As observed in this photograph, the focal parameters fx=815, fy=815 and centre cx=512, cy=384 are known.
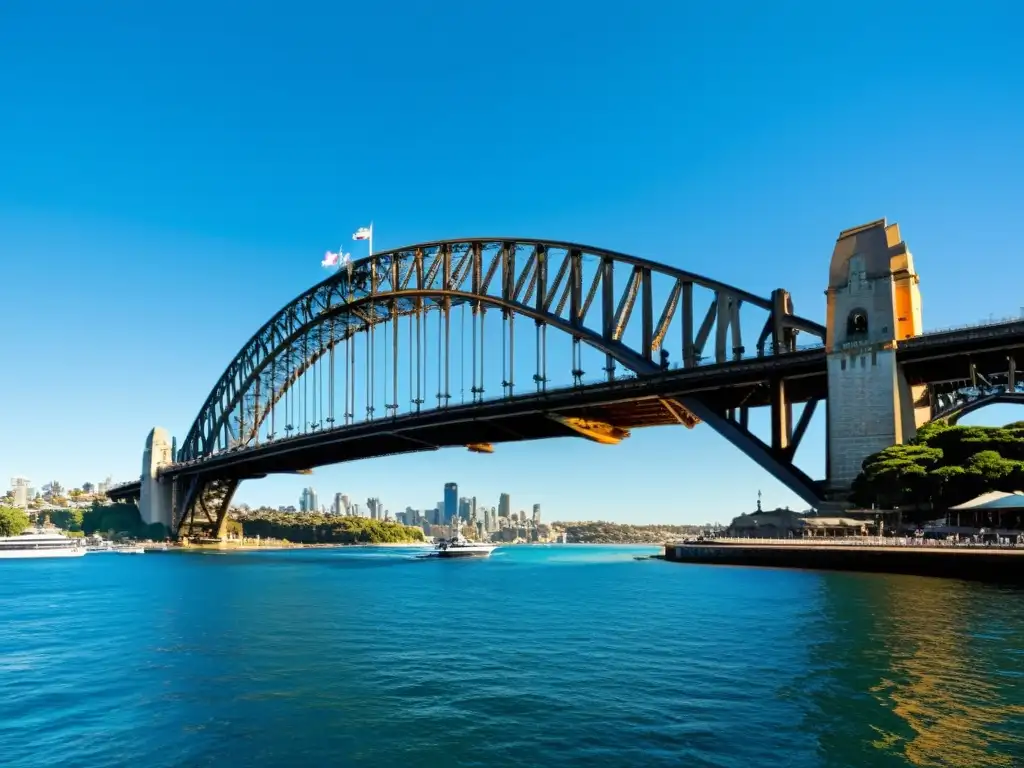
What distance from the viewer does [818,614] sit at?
3148 centimetres

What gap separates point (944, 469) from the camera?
51.1 meters

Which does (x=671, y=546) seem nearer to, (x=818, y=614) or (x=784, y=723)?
(x=818, y=614)

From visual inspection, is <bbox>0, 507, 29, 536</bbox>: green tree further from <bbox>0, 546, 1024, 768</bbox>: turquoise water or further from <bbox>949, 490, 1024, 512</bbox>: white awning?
<bbox>949, 490, 1024, 512</bbox>: white awning

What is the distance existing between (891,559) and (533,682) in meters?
33.9

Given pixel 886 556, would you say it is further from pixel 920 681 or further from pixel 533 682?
pixel 533 682

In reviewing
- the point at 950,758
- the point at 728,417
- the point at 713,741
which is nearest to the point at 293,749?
the point at 713,741

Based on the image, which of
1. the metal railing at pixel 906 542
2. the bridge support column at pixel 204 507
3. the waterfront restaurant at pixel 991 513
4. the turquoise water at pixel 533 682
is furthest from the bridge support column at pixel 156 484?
the waterfront restaurant at pixel 991 513

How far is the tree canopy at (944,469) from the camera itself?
5109cm

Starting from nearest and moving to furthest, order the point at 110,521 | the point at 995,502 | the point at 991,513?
the point at 995,502 < the point at 991,513 < the point at 110,521

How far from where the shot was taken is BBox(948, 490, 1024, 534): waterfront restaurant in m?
47.7

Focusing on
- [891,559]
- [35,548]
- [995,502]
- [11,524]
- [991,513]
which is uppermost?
[995,502]

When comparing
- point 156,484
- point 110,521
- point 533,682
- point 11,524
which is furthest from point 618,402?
point 110,521

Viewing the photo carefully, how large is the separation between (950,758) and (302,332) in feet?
362

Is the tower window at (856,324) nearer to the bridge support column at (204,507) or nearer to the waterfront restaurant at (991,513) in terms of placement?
the waterfront restaurant at (991,513)
